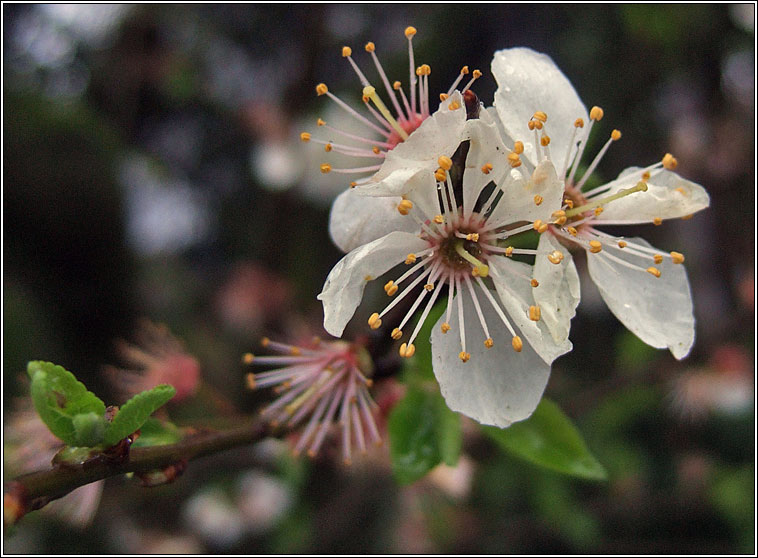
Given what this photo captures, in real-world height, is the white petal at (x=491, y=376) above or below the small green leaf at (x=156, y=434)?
below

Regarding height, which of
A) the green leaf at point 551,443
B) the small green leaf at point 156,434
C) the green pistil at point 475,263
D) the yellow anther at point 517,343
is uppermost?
the green pistil at point 475,263

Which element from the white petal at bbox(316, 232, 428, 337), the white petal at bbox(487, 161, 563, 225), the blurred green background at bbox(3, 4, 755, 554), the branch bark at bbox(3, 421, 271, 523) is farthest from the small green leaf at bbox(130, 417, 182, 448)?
the white petal at bbox(487, 161, 563, 225)

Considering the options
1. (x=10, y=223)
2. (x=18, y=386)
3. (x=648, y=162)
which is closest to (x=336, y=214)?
(x=648, y=162)

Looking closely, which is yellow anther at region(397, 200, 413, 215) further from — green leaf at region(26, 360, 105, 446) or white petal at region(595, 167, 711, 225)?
green leaf at region(26, 360, 105, 446)

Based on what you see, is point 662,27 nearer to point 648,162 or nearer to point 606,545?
point 648,162

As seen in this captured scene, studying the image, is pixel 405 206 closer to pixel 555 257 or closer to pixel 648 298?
pixel 555 257

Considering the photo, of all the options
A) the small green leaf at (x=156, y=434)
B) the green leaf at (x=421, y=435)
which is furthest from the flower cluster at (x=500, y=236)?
the small green leaf at (x=156, y=434)

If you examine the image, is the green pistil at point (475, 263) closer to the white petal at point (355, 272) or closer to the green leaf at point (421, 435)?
the white petal at point (355, 272)
